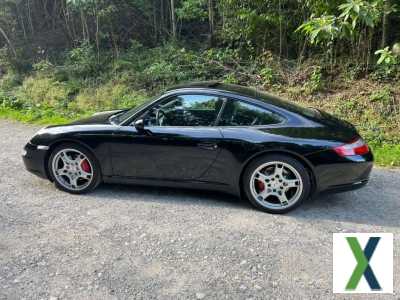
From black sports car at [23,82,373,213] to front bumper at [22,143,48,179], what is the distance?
1 centimetres

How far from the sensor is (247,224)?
12.4 feet

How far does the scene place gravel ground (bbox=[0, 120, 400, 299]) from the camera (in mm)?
2881

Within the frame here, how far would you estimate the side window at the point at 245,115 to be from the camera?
13.3 ft

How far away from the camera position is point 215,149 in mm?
4043

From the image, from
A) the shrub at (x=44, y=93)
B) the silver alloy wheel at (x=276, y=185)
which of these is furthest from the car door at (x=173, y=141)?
the shrub at (x=44, y=93)

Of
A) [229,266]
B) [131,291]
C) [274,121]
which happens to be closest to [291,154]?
[274,121]

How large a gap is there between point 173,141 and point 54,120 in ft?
15.4

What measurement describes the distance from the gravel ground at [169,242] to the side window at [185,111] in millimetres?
853

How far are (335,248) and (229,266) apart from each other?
956 millimetres

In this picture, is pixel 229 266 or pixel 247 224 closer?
pixel 229 266

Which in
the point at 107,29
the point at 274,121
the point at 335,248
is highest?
the point at 107,29

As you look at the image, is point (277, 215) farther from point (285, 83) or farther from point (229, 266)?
point (285, 83)

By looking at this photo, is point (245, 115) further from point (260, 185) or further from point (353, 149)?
point (353, 149)

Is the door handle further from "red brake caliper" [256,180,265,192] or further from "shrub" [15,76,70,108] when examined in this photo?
"shrub" [15,76,70,108]
